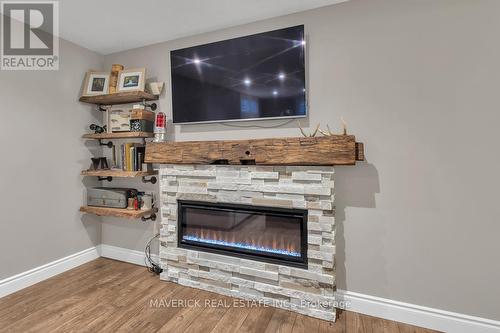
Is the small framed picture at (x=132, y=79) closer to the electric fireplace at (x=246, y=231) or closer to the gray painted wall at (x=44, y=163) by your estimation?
the gray painted wall at (x=44, y=163)

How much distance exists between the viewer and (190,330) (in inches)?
69.1

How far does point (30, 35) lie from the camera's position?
7.62 ft

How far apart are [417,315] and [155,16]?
9.92ft

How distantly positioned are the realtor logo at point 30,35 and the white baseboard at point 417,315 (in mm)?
3247

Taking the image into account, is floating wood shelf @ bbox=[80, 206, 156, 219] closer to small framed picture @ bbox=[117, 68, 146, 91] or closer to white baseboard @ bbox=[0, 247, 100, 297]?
white baseboard @ bbox=[0, 247, 100, 297]

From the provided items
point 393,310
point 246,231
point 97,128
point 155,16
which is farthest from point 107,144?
point 393,310

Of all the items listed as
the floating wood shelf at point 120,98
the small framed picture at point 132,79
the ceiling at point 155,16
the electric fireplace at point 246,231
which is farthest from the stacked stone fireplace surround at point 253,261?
the ceiling at point 155,16

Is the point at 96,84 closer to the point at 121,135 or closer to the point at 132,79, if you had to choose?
the point at 132,79

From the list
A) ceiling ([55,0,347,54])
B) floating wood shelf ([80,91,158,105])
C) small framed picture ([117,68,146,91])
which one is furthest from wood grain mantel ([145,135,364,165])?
ceiling ([55,0,347,54])

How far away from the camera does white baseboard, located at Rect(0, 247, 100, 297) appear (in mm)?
2195

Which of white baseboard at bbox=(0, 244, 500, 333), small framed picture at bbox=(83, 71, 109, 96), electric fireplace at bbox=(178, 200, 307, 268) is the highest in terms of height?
small framed picture at bbox=(83, 71, 109, 96)

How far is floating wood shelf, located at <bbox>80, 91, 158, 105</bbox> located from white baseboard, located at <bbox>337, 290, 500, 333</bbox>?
2.45m

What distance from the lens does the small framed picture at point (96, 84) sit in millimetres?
2689

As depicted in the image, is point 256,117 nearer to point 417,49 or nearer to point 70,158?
point 417,49
